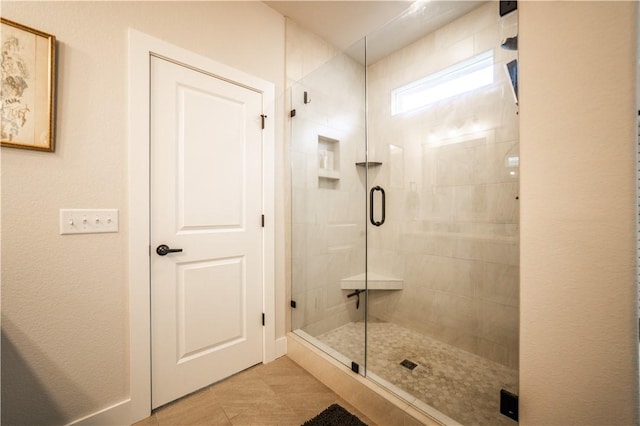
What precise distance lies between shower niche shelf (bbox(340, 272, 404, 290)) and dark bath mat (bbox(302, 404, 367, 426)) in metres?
1.05

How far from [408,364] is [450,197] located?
1.39m

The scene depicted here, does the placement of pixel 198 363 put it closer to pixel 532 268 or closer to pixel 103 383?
pixel 103 383

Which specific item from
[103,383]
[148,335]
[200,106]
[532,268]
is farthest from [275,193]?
[532,268]

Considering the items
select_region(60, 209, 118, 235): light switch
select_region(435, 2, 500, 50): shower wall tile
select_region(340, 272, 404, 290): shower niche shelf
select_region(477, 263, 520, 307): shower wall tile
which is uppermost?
select_region(435, 2, 500, 50): shower wall tile

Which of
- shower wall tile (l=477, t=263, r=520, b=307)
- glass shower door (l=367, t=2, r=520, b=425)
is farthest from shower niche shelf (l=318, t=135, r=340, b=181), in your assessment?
shower wall tile (l=477, t=263, r=520, b=307)

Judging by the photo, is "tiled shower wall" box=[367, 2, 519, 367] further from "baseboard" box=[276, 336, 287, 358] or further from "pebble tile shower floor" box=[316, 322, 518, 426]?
"baseboard" box=[276, 336, 287, 358]

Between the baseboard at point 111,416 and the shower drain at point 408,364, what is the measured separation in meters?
1.72

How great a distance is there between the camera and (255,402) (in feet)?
5.10

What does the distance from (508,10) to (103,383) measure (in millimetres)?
2610

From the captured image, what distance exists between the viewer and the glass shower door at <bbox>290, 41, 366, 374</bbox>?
222 centimetres

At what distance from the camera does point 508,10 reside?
1027 millimetres

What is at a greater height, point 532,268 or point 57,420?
point 532,268

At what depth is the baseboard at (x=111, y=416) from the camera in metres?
1.29

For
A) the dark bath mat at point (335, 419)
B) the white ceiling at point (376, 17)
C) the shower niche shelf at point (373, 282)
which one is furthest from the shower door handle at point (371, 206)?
the dark bath mat at point (335, 419)
